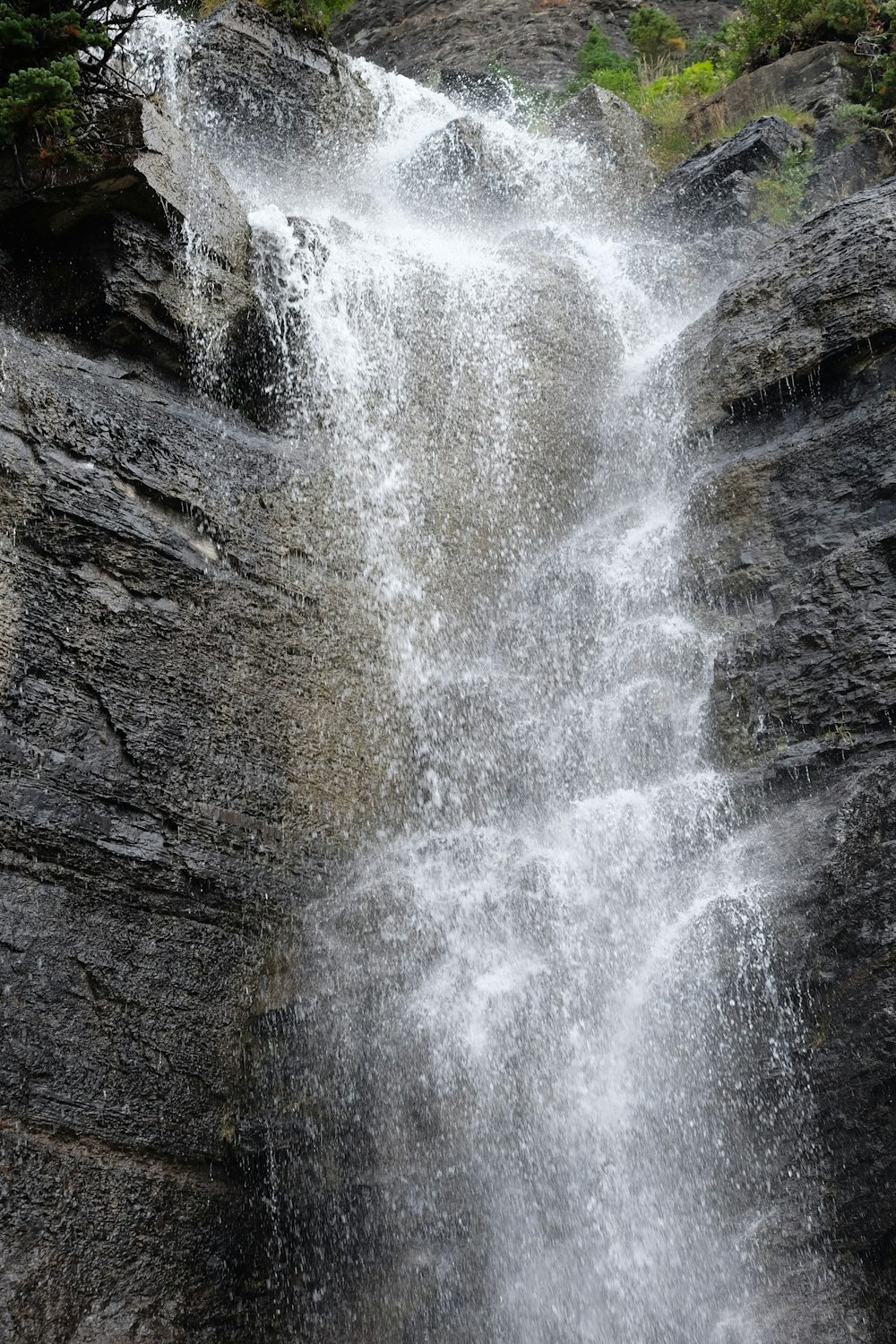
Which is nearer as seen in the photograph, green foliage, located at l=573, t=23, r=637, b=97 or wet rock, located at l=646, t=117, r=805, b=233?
wet rock, located at l=646, t=117, r=805, b=233

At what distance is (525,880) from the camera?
22.5 ft

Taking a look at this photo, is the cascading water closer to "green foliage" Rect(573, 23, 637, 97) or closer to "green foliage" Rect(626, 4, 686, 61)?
"green foliage" Rect(573, 23, 637, 97)

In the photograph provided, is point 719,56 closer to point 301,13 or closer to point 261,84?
point 301,13

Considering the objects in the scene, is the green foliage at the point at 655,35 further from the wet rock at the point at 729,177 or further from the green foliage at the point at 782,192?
the green foliage at the point at 782,192

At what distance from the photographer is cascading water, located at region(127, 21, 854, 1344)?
18.6 feet

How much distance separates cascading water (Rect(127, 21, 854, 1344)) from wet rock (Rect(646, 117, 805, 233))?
70.4 inches

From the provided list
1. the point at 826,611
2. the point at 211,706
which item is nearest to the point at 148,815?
the point at 211,706

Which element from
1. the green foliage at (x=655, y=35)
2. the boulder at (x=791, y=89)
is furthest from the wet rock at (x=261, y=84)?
the green foliage at (x=655, y=35)

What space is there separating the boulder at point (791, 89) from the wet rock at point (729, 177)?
40.6 inches

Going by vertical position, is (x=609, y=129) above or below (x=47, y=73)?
below

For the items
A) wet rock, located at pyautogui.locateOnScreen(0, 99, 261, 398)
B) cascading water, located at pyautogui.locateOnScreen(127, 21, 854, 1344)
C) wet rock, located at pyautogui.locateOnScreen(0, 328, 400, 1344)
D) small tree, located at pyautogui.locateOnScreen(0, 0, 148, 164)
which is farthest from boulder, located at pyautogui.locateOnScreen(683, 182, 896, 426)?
small tree, located at pyautogui.locateOnScreen(0, 0, 148, 164)

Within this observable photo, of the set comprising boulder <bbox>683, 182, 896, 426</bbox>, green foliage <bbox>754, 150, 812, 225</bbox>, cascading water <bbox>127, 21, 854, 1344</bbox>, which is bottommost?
cascading water <bbox>127, 21, 854, 1344</bbox>

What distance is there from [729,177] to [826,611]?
A: 24.5ft

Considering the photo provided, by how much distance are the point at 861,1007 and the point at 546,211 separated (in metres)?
11.0
